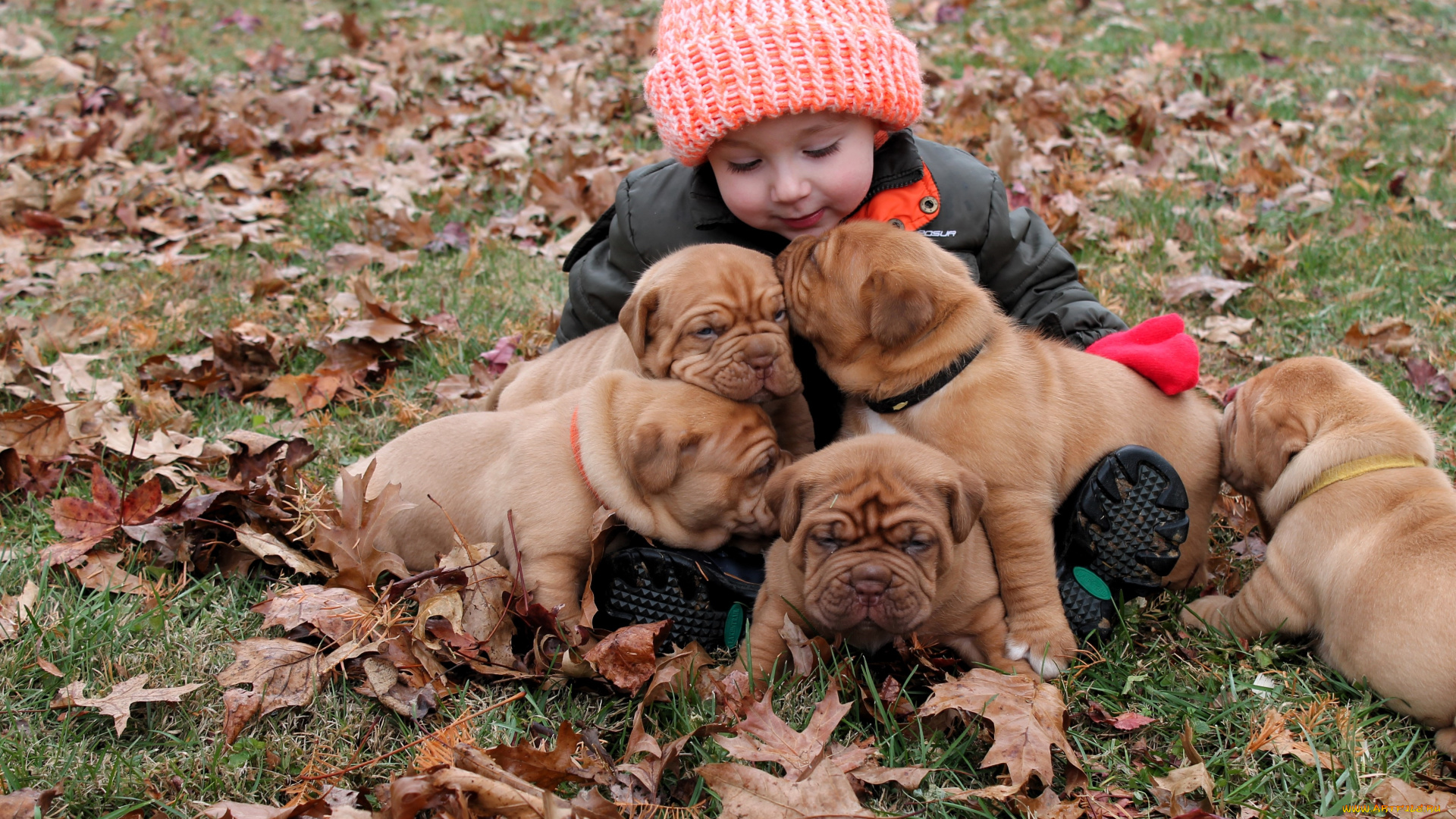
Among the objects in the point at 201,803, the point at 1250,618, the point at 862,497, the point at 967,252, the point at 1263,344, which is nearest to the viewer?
the point at 201,803

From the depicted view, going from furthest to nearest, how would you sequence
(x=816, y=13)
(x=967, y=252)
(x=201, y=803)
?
1. (x=967, y=252)
2. (x=816, y=13)
3. (x=201, y=803)

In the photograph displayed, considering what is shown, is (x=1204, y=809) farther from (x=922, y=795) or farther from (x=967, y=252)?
(x=967, y=252)

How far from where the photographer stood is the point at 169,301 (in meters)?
6.16

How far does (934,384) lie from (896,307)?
0.32 meters

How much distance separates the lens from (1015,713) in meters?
2.92

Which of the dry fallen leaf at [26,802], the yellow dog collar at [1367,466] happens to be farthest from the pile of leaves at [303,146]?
the yellow dog collar at [1367,466]

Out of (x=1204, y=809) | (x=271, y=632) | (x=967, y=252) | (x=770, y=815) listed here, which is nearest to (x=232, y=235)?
(x=271, y=632)

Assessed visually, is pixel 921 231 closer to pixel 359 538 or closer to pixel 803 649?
pixel 803 649

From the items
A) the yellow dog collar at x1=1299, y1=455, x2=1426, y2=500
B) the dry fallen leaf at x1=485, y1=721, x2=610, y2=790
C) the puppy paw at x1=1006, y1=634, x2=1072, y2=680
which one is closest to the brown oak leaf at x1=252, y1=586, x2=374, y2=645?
the dry fallen leaf at x1=485, y1=721, x2=610, y2=790

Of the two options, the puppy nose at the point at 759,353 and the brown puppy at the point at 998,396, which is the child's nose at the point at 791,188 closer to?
the brown puppy at the point at 998,396

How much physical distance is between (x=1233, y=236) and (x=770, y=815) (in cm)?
527

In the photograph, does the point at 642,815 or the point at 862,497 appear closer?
the point at 642,815

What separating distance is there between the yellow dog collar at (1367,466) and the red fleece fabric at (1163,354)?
568mm

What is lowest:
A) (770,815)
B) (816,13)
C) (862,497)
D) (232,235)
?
(232,235)
